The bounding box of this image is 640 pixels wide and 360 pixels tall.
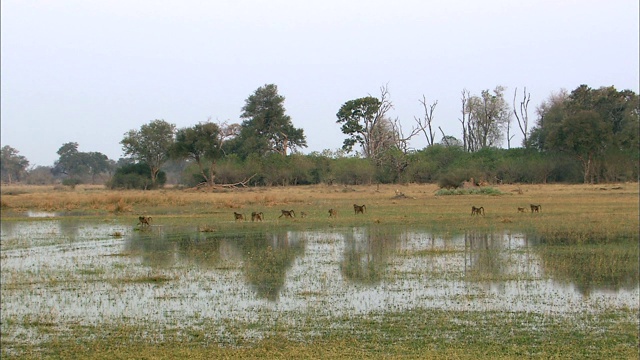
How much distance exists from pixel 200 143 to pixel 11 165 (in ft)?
205

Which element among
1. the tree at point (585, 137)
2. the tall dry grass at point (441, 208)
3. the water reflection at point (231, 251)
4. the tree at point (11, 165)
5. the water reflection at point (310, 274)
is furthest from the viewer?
the tree at point (11, 165)

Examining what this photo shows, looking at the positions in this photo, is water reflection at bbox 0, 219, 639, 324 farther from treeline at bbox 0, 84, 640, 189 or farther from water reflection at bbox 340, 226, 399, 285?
treeline at bbox 0, 84, 640, 189

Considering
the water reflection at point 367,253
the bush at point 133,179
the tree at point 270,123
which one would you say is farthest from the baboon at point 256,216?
the tree at point 270,123

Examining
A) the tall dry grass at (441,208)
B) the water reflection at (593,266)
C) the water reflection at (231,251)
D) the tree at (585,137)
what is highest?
the tree at (585,137)

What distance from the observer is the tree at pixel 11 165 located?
367 ft

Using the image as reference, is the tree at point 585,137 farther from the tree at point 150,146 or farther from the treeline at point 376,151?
the tree at point 150,146

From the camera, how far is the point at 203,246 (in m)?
22.8

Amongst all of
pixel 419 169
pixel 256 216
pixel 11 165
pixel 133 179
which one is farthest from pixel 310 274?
pixel 11 165

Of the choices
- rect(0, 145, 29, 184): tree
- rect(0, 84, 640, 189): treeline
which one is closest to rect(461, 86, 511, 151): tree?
rect(0, 84, 640, 189): treeline

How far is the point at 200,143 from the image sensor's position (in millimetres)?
66062

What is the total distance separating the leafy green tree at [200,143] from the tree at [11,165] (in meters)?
56.9

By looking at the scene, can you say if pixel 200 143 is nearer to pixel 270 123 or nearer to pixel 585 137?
→ pixel 270 123

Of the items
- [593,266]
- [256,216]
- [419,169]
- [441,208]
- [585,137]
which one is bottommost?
[593,266]

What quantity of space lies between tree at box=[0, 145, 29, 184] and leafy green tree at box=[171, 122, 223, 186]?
5685 cm
